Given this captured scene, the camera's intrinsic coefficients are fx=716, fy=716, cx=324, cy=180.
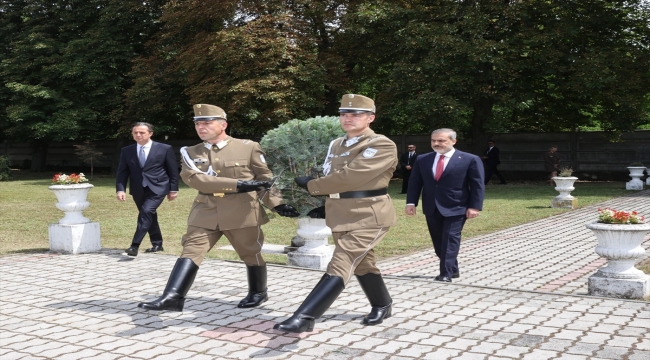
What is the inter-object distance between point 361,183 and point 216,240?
1736 millimetres

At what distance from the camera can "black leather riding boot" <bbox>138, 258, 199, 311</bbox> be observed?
6.12 m

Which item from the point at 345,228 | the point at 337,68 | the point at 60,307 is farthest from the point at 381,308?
the point at 337,68

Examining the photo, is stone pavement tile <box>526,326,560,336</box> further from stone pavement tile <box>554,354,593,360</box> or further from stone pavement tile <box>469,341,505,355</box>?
stone pavement tile <box>554,354,593,360</box>

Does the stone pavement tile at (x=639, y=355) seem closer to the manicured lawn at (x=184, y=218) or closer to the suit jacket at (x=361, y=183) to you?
the suit jacket at (x=361, y=183)

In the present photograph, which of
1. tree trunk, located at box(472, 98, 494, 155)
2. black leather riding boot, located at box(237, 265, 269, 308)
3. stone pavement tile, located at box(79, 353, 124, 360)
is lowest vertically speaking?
stone pavement tile, located at box(79, 353, 124, 360)

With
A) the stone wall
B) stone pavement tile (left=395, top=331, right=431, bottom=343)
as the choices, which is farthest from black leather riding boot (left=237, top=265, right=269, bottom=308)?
the stone wall

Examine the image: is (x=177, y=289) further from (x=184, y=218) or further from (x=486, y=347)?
(x=184, y=218)

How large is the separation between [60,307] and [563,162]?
2553 centimetres

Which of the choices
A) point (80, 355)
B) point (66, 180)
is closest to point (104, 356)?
point (80, 355)

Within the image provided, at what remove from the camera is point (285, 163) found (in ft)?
28.9

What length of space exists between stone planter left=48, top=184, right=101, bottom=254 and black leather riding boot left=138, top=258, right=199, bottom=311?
506 cm

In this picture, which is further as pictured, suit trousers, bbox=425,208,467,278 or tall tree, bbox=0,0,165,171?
tall tree, bbox=0,0,165,171

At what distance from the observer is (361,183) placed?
587cm

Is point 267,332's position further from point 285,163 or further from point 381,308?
point 285,163
